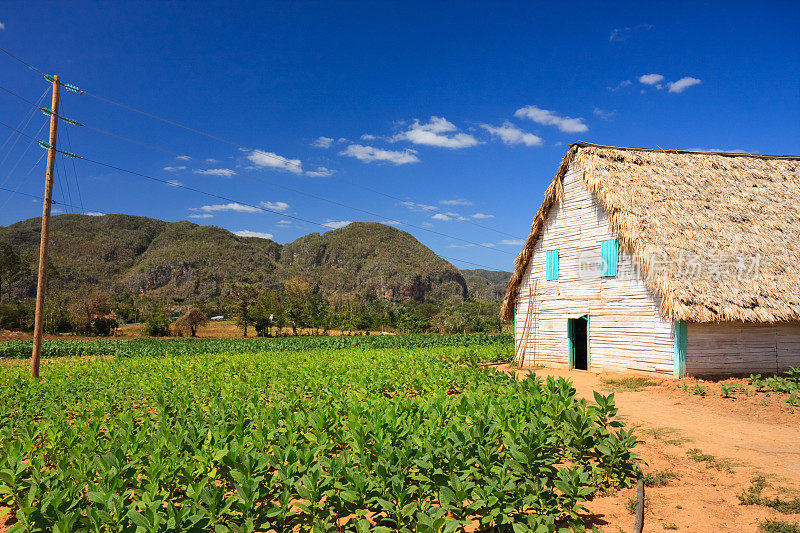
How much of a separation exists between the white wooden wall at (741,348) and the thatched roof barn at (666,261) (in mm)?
34

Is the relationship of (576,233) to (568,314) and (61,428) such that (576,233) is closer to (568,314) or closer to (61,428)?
(568,314)

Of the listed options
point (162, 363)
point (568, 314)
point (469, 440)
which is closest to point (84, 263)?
point (162, 363)

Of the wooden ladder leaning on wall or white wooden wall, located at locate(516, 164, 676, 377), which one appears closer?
white wooden wall, located at locate(516, 164, 676, 377)

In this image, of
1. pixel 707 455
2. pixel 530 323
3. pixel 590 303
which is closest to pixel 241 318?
pixel 530 323

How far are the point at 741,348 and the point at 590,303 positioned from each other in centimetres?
412

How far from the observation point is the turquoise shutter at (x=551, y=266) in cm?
1620

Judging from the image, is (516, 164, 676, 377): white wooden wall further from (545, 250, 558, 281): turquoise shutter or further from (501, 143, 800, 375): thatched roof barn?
(545, 250, 558, 281): turquoise shutter

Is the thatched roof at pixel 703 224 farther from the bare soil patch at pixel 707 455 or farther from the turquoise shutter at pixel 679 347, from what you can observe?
the bare soil patch at pixel 707 455

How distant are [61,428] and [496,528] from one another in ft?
20.2

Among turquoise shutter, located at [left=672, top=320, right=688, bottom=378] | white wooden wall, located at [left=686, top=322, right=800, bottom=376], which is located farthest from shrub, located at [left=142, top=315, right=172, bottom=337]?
white wooden wall, located at [left=686, top=322, right=800, bottom=376]

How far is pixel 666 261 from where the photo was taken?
12523mm

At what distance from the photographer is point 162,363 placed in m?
16.1

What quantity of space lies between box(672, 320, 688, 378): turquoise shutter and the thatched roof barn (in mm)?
27

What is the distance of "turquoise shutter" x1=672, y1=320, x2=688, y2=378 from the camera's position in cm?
1224
